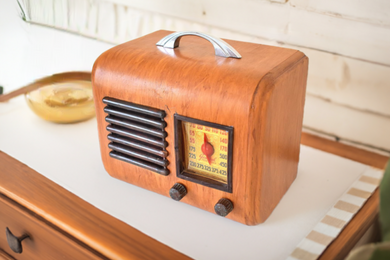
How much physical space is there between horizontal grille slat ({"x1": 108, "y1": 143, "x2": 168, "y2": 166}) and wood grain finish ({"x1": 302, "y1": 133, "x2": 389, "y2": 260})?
0.38m

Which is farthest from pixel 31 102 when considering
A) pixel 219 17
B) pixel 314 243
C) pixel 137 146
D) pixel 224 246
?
pixel 314 243

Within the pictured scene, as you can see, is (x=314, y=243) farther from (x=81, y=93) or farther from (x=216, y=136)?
(x=81, y=93)

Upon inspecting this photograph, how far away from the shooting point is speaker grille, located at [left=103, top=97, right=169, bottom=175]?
83cm

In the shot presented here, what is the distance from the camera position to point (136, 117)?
0.84m

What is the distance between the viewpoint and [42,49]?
125cm

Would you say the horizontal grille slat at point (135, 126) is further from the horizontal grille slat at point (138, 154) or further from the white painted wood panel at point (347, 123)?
the white painted wood panel at point (347, 123)

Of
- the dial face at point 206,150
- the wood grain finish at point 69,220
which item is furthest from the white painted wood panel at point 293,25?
the wood grain finish at point 69,220

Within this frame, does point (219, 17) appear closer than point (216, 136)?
No

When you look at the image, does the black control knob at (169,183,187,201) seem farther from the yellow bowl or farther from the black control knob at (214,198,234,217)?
the yellow bowl

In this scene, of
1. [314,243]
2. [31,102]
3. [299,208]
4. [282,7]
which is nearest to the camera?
[314,243]

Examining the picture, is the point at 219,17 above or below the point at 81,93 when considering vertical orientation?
above

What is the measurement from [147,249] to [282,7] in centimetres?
75

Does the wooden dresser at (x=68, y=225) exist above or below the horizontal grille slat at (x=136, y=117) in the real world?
below

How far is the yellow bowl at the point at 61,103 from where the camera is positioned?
119 centimetres
